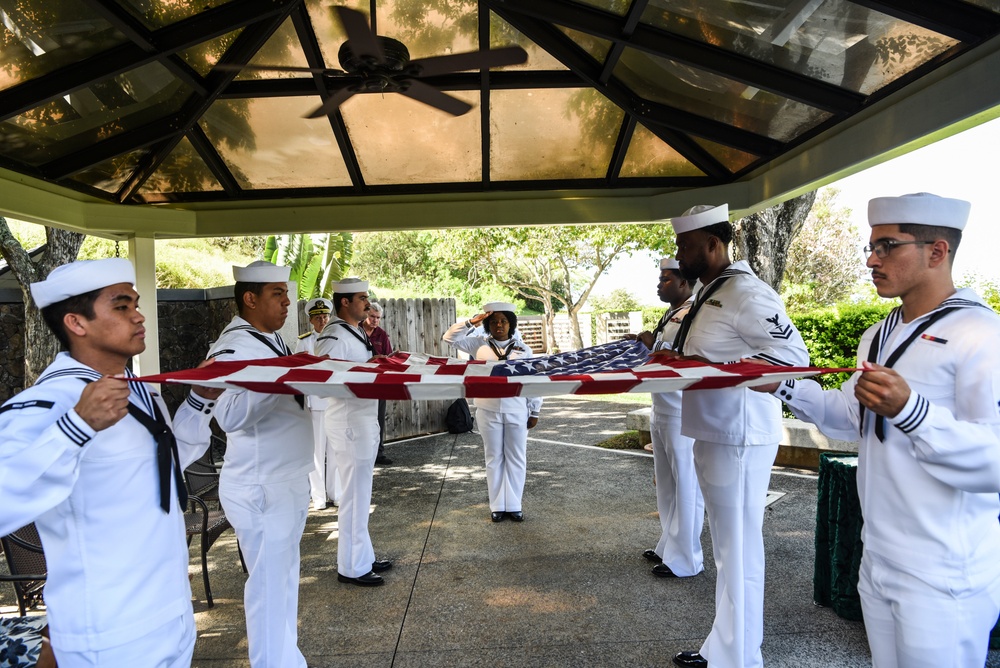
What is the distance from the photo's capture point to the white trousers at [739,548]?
10.5 ft

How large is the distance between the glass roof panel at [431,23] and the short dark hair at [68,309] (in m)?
3.34

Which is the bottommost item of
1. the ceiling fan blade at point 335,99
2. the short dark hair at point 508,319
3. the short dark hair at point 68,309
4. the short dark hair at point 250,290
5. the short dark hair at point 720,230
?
the short dark hair at point 508,319

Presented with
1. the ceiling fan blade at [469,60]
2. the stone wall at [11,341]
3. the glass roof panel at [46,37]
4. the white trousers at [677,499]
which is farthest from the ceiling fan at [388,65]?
the stone wall at [11,341]

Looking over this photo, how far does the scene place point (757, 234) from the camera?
8766mm

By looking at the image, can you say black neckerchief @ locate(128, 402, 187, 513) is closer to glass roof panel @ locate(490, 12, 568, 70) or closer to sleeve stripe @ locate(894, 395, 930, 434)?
sleeve stripe @ locate(894, 395, 930, 434)

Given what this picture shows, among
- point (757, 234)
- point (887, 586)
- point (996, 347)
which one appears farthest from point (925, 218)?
point (757, 234)

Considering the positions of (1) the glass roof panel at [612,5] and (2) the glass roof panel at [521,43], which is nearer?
(1) the glass roof panel at [612,5]

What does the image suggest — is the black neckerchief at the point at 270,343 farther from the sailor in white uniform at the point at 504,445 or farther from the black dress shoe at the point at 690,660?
the sailor in white uniform at the point at 504,445

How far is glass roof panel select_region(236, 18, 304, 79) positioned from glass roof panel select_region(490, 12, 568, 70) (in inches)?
58.8

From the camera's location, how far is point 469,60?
3781mm

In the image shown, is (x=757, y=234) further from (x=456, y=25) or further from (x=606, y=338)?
(x=606, y=338)

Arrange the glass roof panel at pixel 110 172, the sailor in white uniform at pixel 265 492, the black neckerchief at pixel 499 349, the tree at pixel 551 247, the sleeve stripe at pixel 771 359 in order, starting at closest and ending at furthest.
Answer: the sleeve stripe at pixel 771 359 < the sailor in white uniform at pixel 265 492 < the glass roof panel at pixel 110 172 < the black neckerchief at pixel 499 349 < the tree at pixel 551 247

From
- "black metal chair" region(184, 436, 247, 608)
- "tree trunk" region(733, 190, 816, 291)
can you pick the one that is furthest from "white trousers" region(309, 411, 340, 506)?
"tree trunk" region(733, 190, 816, 291)

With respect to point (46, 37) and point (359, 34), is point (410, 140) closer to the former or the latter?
point (359, 34)
